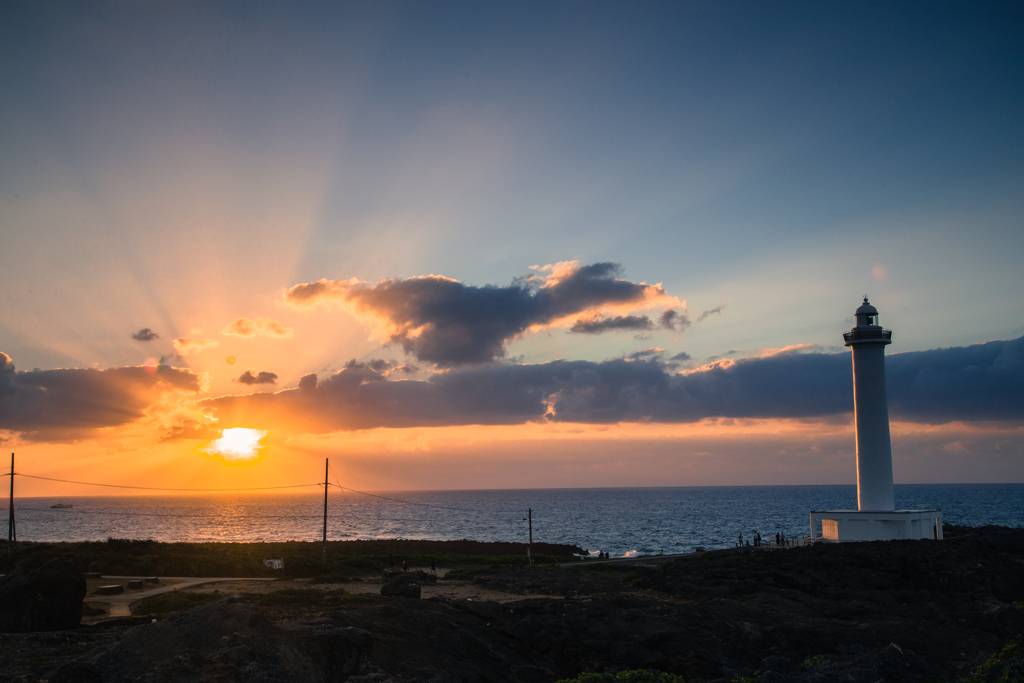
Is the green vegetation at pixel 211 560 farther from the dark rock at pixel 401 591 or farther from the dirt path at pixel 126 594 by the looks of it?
the dark rock at pixel 401 591

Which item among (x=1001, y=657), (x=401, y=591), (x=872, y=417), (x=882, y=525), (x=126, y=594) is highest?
(x=872, y=417)

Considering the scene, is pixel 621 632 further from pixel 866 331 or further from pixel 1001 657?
pixel 866 331

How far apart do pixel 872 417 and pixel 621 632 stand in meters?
30.8

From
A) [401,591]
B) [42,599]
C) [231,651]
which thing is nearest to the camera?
[231,651]

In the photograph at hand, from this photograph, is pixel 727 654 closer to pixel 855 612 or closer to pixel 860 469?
pixel 855 612

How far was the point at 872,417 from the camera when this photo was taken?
133 feet

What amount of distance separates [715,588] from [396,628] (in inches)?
627

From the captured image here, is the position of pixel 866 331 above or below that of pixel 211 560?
above

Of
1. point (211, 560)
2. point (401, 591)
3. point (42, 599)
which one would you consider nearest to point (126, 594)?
point (211, 560)

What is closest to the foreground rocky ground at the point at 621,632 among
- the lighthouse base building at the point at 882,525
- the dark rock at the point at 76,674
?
the dark rock at the point at 76,674

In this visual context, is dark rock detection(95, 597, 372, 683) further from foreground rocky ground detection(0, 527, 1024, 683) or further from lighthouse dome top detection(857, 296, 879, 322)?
lighthouse dome top detection(857, 296, 879, 322)

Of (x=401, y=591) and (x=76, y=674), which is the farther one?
(x=401, y=591)

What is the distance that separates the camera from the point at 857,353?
41312mm

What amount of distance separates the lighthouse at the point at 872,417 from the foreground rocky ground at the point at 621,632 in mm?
7563
